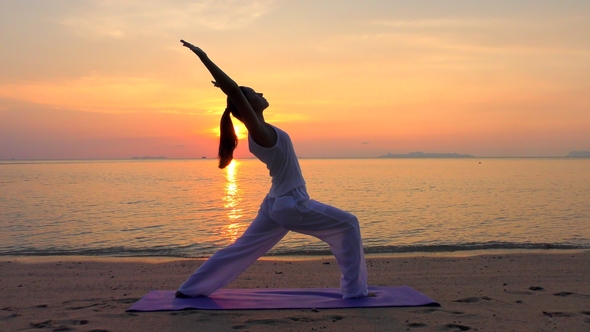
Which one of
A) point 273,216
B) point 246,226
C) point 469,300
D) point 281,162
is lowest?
point 246,226

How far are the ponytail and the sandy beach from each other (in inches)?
59.7

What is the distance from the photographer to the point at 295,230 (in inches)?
195

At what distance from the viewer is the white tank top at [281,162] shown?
469 centimetres

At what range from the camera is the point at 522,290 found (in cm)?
589

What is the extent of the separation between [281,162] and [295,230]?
0.72 m

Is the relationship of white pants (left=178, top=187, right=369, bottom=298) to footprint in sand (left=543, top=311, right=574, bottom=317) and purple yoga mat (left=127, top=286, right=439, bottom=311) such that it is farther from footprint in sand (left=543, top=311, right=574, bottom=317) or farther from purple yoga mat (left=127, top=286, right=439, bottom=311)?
footprint in sand (left=543, top=311, right=574, bottom=317)

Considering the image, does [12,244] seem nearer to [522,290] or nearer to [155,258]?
[155,258]

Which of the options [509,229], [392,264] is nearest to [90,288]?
[392,264]

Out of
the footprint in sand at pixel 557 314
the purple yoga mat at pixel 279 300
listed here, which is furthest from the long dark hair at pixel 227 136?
the footprint in sand at pixel 557 314

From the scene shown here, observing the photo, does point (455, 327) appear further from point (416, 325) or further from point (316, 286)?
point (316, 286)

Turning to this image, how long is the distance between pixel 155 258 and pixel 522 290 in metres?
6.55

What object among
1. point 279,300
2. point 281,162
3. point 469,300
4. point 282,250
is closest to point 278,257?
point 282,250

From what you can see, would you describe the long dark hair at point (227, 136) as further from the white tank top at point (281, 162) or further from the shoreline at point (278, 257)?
the shoreline at point (278, 257)

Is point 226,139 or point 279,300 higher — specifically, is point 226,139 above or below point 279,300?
above
